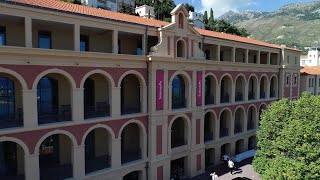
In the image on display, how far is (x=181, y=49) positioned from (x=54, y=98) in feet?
40.3

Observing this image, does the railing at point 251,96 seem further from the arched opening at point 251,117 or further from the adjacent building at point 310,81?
the adjacent building at point 310,81

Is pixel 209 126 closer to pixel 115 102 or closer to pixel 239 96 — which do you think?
pixel 239 96

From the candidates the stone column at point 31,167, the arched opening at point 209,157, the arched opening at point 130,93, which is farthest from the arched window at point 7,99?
the arched opening at point 209,157

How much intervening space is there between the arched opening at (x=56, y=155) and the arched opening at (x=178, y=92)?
10474 millimetres

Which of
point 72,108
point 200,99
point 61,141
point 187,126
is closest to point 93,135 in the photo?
point 61,141

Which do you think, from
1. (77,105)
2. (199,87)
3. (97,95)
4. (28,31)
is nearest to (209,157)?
(199,87)

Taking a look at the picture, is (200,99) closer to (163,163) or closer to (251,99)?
(163,163)

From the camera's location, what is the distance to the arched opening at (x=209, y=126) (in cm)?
3206

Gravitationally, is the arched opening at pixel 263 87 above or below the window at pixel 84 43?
below

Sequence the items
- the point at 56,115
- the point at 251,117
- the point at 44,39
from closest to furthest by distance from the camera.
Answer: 1. the point at 56,115
2. the point at 44,39
3. the point at 251,117

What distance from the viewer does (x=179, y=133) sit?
30.2 meters

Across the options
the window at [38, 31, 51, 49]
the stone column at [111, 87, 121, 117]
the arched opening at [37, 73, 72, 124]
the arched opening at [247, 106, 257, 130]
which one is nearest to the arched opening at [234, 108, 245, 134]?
the arched opening at [247, 106, 257, 130]

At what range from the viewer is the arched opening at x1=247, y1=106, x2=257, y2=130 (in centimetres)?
3816

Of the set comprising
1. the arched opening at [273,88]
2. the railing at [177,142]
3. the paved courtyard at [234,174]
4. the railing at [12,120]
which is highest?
the arched opening at [273,88]
